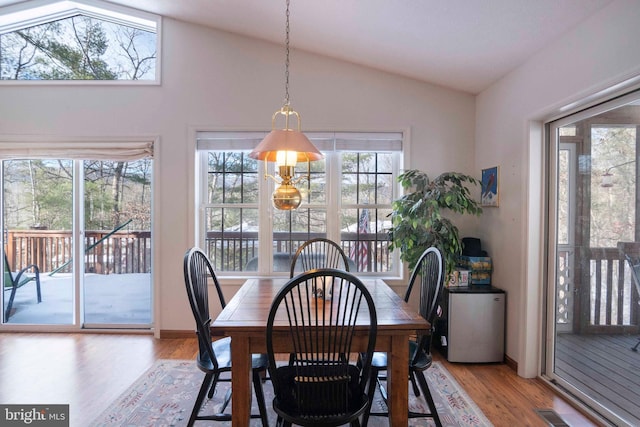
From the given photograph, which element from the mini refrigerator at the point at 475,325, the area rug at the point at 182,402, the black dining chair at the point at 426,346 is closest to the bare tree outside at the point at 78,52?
the area rug at the point at 182,402

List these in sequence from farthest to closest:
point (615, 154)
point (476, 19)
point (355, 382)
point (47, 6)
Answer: point (47, 6)
point (476, 19)
point (615, 154)
point (355, 382)

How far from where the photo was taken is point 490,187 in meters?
3.04

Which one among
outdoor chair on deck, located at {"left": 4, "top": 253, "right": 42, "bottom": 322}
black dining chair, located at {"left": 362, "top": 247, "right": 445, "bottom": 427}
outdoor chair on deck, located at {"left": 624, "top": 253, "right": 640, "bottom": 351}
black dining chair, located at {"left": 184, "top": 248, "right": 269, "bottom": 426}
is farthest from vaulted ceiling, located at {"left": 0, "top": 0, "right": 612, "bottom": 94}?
outdoor chair on deck, located at {"left": 4, "top": 253, "right": 42, "bottom": 322}

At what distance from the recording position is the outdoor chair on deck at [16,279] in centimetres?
351

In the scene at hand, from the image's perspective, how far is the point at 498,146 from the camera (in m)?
2.94

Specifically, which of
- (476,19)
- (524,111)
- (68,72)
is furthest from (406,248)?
(68,72)

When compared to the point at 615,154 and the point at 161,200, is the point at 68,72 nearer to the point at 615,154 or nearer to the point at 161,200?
the point at 161,200

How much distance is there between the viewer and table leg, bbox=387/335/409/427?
1.64 meters

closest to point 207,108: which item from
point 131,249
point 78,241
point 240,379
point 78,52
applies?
point 78,52

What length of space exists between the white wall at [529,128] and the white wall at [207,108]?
493 millimetres

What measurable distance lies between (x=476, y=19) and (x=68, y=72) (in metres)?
3.85

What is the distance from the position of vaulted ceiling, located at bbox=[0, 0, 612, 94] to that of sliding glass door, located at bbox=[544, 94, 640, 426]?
65 cm

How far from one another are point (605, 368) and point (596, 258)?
692mm

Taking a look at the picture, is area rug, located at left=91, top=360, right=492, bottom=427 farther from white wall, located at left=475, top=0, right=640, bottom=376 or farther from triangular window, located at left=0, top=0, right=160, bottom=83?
triangular window, located at left=0, top=0, right=160, bottom=83
